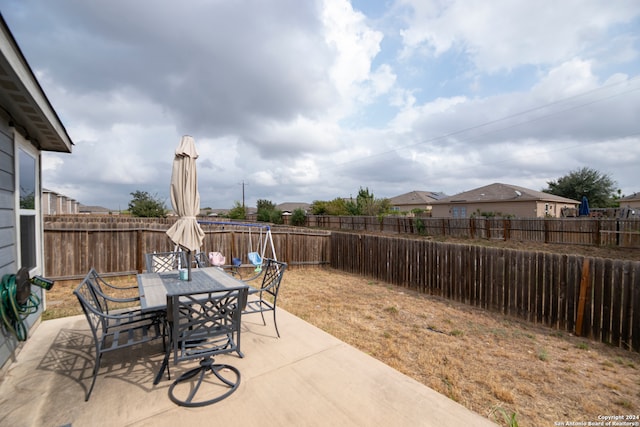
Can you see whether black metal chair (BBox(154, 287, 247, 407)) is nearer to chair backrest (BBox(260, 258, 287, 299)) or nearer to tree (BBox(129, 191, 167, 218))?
chair backrest (BBox(260, 258, 287, 299))

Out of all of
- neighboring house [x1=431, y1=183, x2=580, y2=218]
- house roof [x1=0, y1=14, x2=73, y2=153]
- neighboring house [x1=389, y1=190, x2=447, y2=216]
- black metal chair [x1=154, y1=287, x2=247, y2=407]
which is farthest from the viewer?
neighboring house [x1=389, y1=190, x2=447, y2=216]

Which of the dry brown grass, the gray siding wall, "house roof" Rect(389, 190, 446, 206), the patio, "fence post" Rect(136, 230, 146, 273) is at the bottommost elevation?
the dry brown grass

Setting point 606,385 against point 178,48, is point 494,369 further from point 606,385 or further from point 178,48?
point 178,48

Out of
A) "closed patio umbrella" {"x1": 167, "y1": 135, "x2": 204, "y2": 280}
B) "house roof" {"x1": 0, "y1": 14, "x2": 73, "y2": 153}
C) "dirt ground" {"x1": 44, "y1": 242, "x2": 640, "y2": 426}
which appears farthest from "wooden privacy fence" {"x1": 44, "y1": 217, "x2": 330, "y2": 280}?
"closed patio umbrella" {"x1": 167, "y1": 135, "x2": 204, "y2": 280}

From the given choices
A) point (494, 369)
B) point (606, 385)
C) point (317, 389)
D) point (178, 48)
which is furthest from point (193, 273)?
point (178, 48)

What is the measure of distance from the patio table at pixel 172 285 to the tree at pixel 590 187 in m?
38.1

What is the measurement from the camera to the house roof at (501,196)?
73.0 feet

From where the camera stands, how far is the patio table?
2684 mm

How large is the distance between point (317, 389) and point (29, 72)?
383cm

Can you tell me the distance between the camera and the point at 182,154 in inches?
137

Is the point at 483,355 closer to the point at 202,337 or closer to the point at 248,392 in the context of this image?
the point at 248,392

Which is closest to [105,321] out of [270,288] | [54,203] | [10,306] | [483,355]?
[10,306]

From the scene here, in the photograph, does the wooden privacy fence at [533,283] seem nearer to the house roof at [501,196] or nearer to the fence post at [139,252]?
the fence post at [139,252]

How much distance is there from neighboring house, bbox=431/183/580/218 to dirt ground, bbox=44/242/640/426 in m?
20.4
